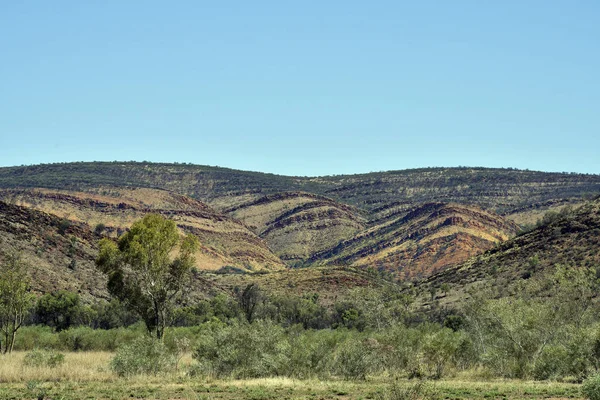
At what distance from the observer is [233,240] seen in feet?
569

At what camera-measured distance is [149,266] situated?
4056 cm

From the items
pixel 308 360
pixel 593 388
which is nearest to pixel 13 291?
pixel 308 360

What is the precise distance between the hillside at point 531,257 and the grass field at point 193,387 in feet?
145

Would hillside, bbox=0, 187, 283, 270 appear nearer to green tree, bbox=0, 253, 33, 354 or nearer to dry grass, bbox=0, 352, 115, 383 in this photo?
green tree, bbox=0, 253, 33, 354

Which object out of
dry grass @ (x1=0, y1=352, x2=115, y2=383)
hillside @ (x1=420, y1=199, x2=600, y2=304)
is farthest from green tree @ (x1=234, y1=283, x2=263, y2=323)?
dry grass @ (x1=0, y1=352, x2=115, y2=383)

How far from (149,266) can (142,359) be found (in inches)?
282

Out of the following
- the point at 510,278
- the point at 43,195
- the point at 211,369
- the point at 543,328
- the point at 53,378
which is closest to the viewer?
the point at 53,378

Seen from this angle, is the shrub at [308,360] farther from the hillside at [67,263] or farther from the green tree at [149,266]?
the hillside at [67,263]

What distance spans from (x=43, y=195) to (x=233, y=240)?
4467 cm

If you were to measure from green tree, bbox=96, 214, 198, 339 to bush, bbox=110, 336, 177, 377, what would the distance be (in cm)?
409

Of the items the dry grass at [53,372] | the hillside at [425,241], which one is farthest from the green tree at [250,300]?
the hillside at [425,241]

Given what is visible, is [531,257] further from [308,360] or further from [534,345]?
[308,360]

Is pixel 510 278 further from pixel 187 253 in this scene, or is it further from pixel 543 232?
pixel 187 253

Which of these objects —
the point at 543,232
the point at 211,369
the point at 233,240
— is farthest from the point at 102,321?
the point at 233,240
